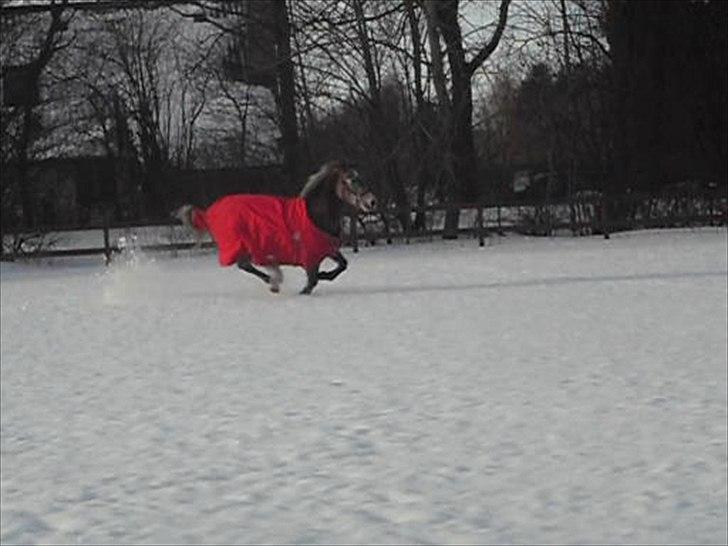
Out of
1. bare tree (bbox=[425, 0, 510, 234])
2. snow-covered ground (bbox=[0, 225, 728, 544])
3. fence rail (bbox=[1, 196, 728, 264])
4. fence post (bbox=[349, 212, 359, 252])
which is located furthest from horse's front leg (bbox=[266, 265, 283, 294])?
bare tree (bbox=[425, 0, 510, 234])

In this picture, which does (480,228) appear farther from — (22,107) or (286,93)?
(22,107)

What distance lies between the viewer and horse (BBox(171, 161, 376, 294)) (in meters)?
12.1

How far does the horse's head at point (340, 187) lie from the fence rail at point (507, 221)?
37.2 feet

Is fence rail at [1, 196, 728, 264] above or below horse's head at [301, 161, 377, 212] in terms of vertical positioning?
below

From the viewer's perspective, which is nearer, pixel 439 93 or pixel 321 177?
pixel 321 177

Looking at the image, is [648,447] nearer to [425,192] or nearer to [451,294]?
[451,294]

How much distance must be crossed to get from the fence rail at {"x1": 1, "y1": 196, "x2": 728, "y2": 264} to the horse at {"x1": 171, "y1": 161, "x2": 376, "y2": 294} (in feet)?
37.2

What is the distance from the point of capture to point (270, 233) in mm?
12219

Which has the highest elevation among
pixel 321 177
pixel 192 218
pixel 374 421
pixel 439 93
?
pixel 439 93

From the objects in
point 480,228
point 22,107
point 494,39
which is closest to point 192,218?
point 480,228

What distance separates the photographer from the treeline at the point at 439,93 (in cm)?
2802

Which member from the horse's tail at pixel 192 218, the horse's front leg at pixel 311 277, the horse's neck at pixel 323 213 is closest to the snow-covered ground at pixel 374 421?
the horse's front leg at pixel 311 277

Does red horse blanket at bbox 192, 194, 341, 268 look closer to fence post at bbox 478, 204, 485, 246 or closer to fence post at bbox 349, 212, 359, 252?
fence post at bbox 349, 212, 359, 252

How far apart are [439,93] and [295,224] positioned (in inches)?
654
